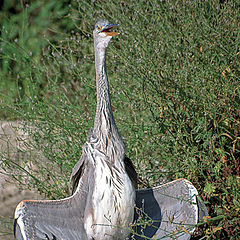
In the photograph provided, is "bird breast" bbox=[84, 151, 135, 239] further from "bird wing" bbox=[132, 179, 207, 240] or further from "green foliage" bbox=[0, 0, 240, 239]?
"green foliage" bbox=[0, 0, 240, 239]

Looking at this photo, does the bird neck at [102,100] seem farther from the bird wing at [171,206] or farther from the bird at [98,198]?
the bird wing at [171,206]

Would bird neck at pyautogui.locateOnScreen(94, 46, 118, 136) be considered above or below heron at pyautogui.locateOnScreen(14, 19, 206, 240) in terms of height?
above

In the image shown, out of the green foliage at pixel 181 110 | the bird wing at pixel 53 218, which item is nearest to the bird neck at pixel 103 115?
the bird wing at pixel 53 218

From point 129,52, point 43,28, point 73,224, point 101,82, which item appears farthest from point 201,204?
point 43,28

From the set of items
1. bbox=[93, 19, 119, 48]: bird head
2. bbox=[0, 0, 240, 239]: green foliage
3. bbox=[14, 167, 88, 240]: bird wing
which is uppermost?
bbox=[93, 19, 119, 48]: bird head

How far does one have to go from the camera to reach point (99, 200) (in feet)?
8.47

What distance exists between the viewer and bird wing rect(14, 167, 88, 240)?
257cm

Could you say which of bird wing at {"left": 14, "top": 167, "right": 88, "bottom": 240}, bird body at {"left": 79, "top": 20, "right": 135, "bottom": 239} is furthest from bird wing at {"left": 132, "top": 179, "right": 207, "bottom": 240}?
bird wing at {"left": 14, "top": 167, "right": 88, "bottom": 240}

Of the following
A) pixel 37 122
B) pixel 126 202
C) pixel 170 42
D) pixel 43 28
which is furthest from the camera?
pixel 43 28

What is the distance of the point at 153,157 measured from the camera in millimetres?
3330

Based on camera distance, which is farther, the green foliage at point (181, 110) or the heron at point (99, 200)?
the green foliage at point (181, 110)

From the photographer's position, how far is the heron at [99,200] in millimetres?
2576

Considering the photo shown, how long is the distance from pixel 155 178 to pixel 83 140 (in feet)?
2.14

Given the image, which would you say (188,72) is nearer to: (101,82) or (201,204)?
(101,82)
